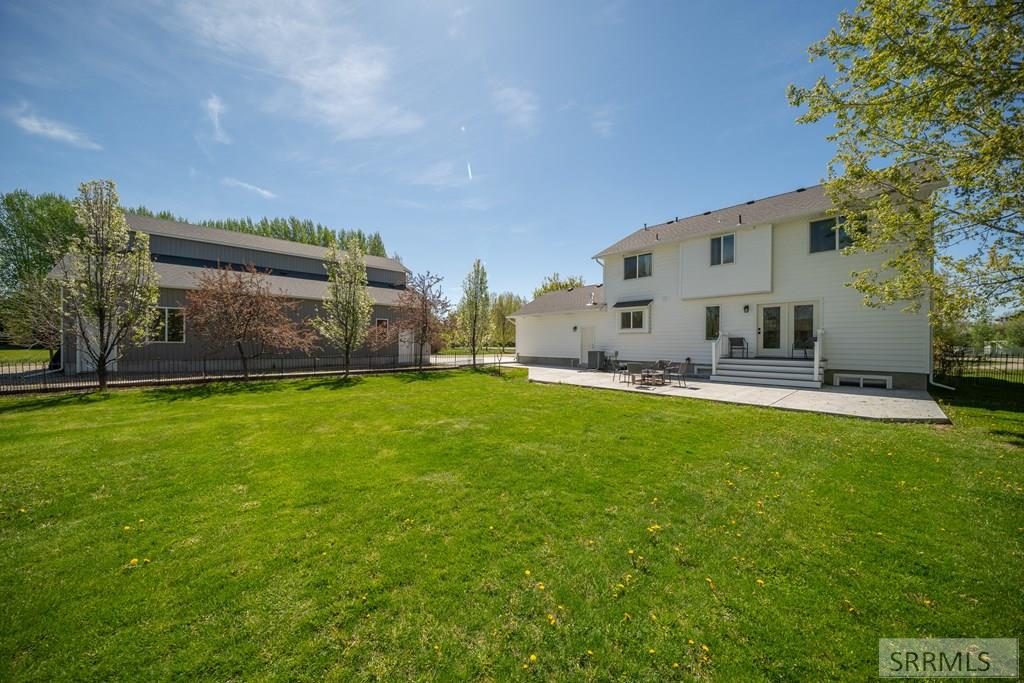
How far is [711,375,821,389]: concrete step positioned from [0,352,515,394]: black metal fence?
13743 mm

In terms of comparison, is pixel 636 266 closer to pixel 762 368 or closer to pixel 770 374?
pixel 762 368

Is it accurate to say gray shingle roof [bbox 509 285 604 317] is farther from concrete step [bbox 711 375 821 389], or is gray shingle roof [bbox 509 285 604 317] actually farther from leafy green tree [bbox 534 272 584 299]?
leafy green tree [bbox 534 272 584 299]

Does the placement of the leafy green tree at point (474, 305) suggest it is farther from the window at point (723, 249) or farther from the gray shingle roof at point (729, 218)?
the window at point (723, 249)

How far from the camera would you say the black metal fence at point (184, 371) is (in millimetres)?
12586

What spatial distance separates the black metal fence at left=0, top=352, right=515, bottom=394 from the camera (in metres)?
12.6

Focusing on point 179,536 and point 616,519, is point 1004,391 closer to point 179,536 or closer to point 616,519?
point 616,519

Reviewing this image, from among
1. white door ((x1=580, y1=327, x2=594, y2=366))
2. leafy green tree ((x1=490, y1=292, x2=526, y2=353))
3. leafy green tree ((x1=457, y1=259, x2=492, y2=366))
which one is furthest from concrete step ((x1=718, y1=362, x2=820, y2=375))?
leafy green tree ((x1=490, y1=292, x2=526, y2=353))

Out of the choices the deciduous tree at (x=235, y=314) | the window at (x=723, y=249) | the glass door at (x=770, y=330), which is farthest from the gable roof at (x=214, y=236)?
the glass door at (x=770, y=330)

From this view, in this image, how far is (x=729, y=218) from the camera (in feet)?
56.0

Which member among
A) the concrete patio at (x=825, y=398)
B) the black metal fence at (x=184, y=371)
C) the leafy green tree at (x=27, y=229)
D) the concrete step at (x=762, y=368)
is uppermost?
the leafy green tree at (x=27, y=229)

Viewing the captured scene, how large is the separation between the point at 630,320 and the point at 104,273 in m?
21.6

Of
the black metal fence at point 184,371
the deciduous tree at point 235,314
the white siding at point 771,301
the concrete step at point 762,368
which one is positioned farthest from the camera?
the deciduous tree at point 235,314

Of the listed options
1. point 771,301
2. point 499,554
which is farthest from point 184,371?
point 771,301

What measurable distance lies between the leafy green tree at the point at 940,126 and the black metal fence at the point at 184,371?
1874cm
